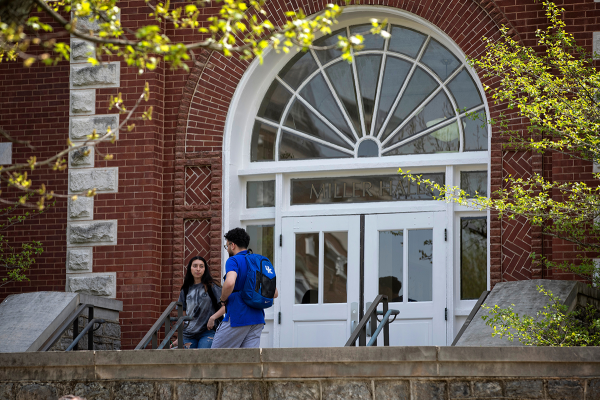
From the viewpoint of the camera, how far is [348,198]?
1055cm

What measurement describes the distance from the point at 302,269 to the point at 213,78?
8.76ft

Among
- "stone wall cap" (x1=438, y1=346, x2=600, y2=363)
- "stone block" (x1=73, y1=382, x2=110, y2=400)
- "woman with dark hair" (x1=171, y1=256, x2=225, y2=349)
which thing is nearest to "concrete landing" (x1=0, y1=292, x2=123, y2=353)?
"woman with dark hair" (x1=171, y1=256, x2=225, y2=349)

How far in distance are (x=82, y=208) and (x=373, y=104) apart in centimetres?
388

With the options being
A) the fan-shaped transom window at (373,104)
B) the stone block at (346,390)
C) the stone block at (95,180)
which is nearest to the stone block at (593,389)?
the stone block at (346,390)

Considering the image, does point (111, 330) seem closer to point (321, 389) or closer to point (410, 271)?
point (410, 271)

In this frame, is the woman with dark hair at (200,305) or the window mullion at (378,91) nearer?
the woman with dark hair at (200,305)

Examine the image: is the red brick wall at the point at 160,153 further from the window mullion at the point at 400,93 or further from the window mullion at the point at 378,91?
the window mullion at the point at 378,91

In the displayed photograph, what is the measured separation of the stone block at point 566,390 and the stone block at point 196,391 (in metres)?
2.47

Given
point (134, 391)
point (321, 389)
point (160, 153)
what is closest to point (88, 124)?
point (160, 153)

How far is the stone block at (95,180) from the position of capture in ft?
34.7

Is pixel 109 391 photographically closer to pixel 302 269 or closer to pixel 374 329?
pixel 374 329

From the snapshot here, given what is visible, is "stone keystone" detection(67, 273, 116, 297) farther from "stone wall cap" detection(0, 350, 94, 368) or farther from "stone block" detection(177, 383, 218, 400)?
"stone block" detection(177, 383, 218, 400)

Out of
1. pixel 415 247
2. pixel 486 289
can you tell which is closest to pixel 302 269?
pixel 415 247

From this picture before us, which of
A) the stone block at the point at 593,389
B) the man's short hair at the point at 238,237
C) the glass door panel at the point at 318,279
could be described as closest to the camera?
the stone block at the point at 593,389
